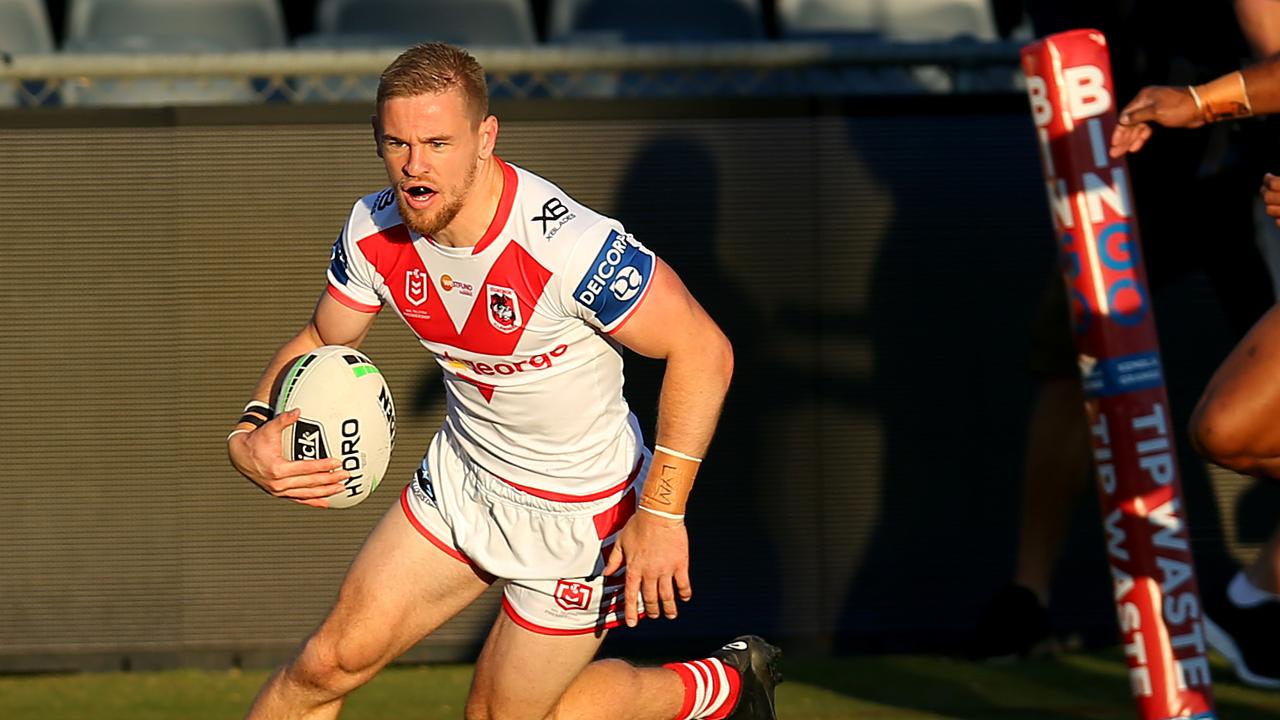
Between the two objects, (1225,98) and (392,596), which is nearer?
(392,596)

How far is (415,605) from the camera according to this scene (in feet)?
15.3

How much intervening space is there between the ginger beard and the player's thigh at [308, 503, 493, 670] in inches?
33.2

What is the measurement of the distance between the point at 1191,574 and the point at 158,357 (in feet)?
12.1

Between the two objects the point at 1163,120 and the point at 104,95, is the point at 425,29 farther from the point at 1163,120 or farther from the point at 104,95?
the point at 1163,120

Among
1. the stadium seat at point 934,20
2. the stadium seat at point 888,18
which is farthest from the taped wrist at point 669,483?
the stadium seat at point 934,20

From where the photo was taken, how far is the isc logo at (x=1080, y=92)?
5117 mm

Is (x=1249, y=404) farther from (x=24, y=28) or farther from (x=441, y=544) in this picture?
(x=24, y=28)

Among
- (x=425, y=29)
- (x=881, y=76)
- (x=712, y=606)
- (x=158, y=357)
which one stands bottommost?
(x=712, y=606)

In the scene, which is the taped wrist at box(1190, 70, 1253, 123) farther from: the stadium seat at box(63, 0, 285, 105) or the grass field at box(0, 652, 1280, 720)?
the stadium seat at box(63, 0, 285, 105)

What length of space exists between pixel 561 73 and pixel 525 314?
2.70 meters

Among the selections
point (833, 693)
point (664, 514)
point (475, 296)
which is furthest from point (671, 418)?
point (833, 693)

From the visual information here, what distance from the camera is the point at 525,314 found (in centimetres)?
448

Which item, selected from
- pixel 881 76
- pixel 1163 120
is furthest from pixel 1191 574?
pixel 881 76

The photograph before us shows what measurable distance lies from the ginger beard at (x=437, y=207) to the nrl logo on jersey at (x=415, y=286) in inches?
8.1
